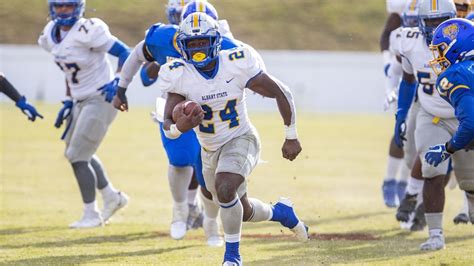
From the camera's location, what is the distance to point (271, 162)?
14734mm

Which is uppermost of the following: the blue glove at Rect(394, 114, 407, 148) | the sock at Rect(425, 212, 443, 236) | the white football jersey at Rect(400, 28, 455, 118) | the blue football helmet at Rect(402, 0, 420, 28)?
the white football jersey at Rect(400, 28, 455, 118)

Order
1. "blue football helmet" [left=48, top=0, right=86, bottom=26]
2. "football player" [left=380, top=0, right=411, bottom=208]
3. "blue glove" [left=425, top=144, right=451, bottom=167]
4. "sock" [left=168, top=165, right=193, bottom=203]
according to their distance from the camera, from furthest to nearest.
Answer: "football player" [left=380, top=0, right=411, bottom=208] < "blue football helmet" [left=48, top=0, right=86, bottom=26] < "sock" [left=168, top=165, right=193, bottom=203] < "blue glove" [left=425, top=144, right=451, bottom=167]

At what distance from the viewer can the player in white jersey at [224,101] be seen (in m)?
6.16

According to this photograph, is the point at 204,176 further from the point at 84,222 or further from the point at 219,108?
the point at 84,222

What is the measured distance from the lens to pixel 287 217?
679 cm

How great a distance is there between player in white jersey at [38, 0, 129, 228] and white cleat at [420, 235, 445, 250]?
3012 mm

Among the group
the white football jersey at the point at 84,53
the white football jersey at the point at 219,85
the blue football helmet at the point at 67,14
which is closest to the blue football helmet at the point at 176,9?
the white football jersey at the point at 84,53

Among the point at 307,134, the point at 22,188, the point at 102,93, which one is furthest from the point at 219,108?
the point at 307,134

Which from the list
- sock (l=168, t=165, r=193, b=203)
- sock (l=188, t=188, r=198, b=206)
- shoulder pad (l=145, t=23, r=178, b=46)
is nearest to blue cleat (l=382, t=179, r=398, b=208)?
sock (l=188, t=188, r=198, b=206)

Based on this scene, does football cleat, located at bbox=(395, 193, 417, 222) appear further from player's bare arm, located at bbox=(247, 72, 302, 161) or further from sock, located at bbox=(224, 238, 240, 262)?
sock, located at bbox=(224, 238, 240, 262)

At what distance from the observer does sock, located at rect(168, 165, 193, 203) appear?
26.0ft

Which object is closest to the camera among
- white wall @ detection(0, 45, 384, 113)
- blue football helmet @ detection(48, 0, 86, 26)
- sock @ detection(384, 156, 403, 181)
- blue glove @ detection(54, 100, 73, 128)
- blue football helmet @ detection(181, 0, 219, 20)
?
blue football helmet @ detection(181, 0, 219, 20)

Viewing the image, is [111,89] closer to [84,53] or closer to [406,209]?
[84,53]

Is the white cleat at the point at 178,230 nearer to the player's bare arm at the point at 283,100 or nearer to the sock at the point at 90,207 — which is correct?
the sock at the point at 90,207
